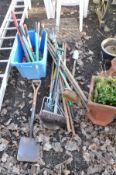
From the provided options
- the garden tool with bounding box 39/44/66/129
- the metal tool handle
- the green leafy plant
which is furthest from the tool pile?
the green leafy plant

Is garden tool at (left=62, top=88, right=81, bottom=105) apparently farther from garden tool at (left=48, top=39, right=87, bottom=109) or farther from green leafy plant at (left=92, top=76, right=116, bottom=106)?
green leafy plant at (left=92, top=76, right=116, bottom=106)

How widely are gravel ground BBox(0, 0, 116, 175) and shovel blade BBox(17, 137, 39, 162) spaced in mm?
50

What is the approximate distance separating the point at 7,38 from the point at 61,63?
1.02m

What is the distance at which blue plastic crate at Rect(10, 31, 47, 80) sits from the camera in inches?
105

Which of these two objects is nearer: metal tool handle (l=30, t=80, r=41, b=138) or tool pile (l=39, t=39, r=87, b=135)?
tool pile (l=39, t=39, r=87, b=135)

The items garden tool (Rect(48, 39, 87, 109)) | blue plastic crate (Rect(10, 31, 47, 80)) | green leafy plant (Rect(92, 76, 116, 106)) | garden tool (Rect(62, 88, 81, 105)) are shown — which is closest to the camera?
green leafy plant (Rect(92, 76, 116, 106))

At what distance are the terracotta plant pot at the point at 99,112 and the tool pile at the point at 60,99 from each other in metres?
0.14

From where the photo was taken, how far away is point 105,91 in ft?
7.30

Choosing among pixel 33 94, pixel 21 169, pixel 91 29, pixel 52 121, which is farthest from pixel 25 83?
pixel 91 29

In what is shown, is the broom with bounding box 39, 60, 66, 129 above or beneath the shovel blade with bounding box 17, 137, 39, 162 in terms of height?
above

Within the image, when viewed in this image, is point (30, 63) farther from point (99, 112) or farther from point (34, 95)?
point (99, 112)

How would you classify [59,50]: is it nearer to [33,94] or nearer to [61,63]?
[61,63]

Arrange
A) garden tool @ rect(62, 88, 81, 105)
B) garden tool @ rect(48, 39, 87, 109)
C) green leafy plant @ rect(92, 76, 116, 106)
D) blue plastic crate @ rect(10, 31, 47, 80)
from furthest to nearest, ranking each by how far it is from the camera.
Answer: blue plastic crate @ rect(10, 31, 47, 80) < garden tool @ rect(48, 39, 87, 109) < garden tool @ rect(62, 88, 81, 105) < green leafy plant @ rect(92, 76, 116, 106)

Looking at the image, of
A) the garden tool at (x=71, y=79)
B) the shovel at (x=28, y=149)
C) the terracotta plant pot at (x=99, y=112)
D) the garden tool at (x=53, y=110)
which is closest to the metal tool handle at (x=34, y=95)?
the shovel at (x=28, y=149)
